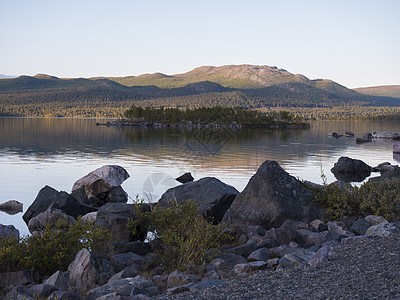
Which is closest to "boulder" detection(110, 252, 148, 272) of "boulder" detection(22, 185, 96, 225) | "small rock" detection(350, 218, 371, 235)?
"small rock" detection(350, 218, 371, 235)

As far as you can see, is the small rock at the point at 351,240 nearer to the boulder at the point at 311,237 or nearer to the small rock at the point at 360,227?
the boulder at the point at 311,237

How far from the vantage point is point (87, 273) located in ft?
31.0

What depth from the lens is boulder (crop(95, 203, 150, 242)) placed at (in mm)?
13906

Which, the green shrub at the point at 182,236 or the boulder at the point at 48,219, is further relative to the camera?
the boulder at the point at 48,219

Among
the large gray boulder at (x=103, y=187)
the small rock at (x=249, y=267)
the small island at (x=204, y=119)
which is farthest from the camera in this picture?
the small island at (x=204, y=119)

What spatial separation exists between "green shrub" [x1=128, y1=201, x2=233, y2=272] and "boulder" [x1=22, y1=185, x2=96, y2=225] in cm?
537

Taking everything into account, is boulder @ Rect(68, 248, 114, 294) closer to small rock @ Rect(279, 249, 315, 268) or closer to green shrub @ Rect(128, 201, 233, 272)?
green shrub @ Rect(128, 201, 233, 272)

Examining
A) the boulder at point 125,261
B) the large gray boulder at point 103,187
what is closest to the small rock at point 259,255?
the boulder at point 125,261

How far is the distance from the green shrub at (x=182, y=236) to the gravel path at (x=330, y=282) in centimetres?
193

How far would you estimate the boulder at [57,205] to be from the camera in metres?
18.0

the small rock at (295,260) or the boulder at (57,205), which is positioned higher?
the small rock at (295,260)

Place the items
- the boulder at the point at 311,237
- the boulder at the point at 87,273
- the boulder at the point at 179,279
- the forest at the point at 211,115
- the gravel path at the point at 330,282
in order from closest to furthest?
the gravel path at the point at 330,282 < the boulder at the point at 179,279 < the boulder at the point at 87,273 < the boulder at the point at 311,237 < the forest at the point at 211,115

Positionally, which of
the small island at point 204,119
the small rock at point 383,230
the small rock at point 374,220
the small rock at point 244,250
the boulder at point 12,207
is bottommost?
the boulder at point 12,207

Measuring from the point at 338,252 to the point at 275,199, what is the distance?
15.5ft
